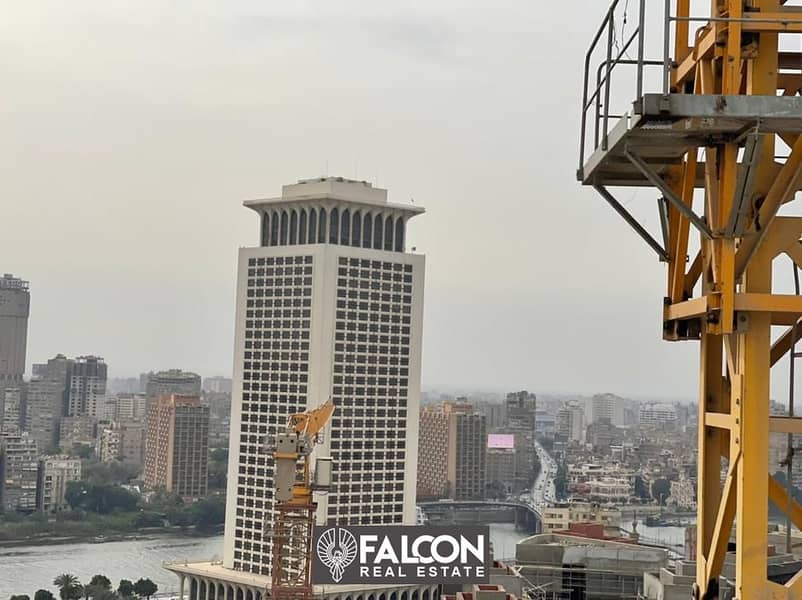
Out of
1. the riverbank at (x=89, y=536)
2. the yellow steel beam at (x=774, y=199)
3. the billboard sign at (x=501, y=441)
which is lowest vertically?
the riverbank at (x=89, y=536)

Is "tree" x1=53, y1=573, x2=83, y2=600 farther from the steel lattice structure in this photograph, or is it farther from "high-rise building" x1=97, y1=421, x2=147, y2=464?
"high-rise building" x1=97, y1=421, x2=147, y2=464

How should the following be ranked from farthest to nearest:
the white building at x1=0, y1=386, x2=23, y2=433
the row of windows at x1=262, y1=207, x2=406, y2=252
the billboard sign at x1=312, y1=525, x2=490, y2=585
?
1. the white building at x1=0, y1=386, x2=23, y2=433
2. the row of windows at x1=262, y1=207, x2=406, y2=252
3. the billboard sign at x1=312, y1=525, x2=490, y2=585

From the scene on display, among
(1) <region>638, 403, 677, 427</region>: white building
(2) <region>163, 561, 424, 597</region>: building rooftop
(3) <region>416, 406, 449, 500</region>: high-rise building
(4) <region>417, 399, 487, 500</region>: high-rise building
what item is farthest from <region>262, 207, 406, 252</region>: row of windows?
(1) <region>638, 403, 677, 427</region>: white building

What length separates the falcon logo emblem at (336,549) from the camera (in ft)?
49.5

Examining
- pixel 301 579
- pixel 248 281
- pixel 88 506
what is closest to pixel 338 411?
pixel 248 281

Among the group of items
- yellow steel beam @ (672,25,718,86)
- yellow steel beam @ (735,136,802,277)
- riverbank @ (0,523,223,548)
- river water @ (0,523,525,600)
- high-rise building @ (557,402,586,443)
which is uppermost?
yellow steel beam @ (672,25,718,86)

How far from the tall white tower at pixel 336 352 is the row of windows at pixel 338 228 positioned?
43 millimetres

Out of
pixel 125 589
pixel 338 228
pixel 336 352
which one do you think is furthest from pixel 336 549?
pixel 338 228

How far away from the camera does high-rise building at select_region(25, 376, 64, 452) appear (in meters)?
75.2

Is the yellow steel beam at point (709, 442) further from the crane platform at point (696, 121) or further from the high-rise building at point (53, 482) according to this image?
the high-rise building at point (53, 482)

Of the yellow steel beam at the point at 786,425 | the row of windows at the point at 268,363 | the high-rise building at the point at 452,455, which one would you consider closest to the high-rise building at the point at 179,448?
the high-rise building at the point at 452,455

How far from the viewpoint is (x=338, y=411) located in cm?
4275

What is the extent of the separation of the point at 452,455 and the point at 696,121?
68562 mm

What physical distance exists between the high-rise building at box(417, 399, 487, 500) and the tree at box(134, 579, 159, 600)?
32.5 m
